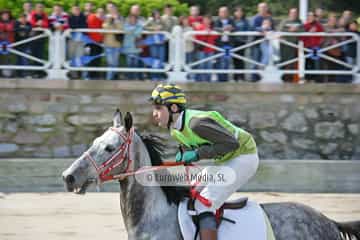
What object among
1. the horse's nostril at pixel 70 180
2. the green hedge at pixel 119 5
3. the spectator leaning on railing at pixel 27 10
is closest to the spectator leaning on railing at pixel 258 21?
the green hedge at pixel 119 5

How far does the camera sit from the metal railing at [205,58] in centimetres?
1436

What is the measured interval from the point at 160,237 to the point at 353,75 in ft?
30.6

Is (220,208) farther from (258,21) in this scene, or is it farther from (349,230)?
(258,21)

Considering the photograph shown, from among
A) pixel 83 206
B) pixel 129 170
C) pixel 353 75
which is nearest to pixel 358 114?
pixel 353 75

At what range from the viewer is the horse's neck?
6.57m

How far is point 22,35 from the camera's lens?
14.4 meters

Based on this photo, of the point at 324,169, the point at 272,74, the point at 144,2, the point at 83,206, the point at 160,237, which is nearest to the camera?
the point at 160,237

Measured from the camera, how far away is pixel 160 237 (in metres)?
6.52

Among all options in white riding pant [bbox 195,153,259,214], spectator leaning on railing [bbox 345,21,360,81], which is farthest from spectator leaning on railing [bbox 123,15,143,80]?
white riding pant [bbox 195,153,259,214]

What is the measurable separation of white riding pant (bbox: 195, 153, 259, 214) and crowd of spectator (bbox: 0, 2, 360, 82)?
25.8ft

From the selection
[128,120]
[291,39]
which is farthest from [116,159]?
[291,39]

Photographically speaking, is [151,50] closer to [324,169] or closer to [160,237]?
[324,169]

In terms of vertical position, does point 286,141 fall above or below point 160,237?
below

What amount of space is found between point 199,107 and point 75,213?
13.1ft
